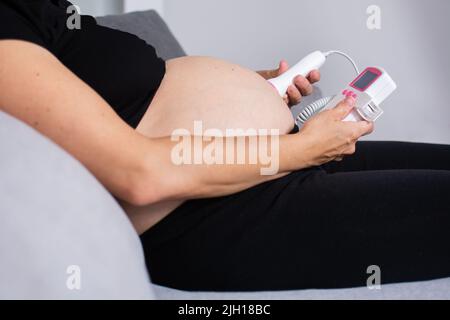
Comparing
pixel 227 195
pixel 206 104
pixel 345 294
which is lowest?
pixel 345 294

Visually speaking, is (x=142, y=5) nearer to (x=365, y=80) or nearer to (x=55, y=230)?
(x=365, y=80)

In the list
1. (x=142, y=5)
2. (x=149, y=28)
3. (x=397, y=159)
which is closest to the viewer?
(x=397, y=159)

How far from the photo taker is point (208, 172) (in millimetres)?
782

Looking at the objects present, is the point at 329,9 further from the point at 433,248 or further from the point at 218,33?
the point at 433,248

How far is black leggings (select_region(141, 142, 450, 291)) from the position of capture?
2.66 ft

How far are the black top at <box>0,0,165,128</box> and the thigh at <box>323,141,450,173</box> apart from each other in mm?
377

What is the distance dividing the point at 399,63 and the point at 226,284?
1568 millimetres

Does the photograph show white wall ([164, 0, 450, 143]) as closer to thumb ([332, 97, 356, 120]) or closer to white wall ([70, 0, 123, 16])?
white wall ([70, 0, 123, 16])

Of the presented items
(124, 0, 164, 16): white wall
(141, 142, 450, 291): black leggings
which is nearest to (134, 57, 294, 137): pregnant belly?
(141, 142, 450, 291): black leggings

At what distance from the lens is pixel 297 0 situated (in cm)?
218

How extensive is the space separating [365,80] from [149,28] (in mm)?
603

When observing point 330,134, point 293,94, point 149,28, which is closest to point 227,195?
point 330,134

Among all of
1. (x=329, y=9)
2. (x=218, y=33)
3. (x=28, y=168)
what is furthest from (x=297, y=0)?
(x=28, y=168)

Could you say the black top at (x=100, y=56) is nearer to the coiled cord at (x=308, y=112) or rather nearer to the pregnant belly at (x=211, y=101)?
the pregnant belly at (x=211, y=101)
